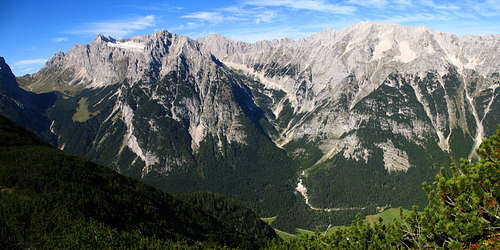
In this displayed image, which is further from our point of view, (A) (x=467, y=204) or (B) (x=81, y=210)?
(B) (x=81, y=210)

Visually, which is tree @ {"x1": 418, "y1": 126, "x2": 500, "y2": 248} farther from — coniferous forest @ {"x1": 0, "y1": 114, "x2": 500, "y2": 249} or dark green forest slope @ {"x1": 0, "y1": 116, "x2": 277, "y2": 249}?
dark green forest slope @ {"x1": 0, "y1": 116, "x2": 277, "y2": 249}

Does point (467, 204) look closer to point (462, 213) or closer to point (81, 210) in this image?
point (462, 213)

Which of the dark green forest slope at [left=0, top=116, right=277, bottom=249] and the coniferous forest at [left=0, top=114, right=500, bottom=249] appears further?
the dark green forest slope at [left=0, top=116, right=277, bottom=249]

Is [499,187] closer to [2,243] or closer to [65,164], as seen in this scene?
[2,243]

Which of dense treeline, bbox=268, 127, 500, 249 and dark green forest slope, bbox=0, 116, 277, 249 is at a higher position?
dense treeline, bbox=268, 127, 500, 249

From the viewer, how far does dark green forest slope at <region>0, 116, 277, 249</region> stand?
248 ft

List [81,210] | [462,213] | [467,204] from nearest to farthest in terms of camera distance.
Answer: [462,213] → [467,204] → [81,210]

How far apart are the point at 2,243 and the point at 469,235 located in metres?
82.3

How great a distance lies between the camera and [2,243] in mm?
68500

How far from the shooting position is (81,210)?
88.8m

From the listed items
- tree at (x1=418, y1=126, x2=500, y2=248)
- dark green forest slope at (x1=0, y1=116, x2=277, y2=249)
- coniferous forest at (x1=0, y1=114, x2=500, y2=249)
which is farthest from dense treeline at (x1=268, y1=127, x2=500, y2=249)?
dark green forest slope at (x1=0, y1=116, x2=277, y2=249)

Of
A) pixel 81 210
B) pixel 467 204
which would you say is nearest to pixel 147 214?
pixel 81 210

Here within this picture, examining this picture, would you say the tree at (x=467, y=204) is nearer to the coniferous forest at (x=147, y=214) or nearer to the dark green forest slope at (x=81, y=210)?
the coniferous forest at (x=147, y=214)

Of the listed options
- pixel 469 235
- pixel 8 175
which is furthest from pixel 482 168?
pixel 8 175
